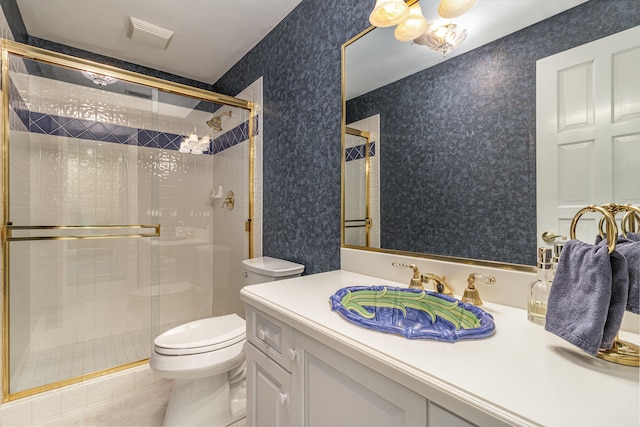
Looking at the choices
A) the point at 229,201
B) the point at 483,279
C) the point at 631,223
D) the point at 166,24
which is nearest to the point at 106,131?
the point at 166,24

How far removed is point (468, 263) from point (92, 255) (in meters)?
2.45

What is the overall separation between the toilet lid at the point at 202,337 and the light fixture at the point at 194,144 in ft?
4.64

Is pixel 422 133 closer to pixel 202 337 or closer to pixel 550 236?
pixel 550 236

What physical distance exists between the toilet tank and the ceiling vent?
1.82 metres

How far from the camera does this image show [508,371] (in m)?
0.53

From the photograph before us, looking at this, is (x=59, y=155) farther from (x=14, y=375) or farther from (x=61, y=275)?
(x=14, y=375)

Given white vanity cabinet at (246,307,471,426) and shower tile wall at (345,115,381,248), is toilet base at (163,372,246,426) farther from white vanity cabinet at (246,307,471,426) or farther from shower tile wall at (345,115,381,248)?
shower tile wall at (345,115,381,248)

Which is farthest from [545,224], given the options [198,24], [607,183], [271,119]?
[198,24]

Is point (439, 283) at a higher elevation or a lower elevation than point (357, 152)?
lower

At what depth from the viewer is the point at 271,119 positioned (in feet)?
6.79

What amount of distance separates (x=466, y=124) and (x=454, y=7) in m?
0.43

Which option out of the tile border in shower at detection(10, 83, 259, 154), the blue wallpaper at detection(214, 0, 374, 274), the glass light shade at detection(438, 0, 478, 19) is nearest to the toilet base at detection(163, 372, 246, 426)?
the blue wallpaper at detection(214, 0, 374, 274)

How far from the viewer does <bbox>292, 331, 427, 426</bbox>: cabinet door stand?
58 centimetres

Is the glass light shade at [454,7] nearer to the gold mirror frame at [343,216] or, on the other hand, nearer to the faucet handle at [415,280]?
the gold mirror frame at [343,216]
